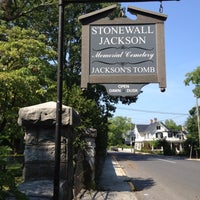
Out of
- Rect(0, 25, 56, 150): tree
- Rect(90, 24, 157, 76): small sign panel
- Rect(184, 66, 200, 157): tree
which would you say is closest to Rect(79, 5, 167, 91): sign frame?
Rect(90, 24, 157, 76): small sign panel

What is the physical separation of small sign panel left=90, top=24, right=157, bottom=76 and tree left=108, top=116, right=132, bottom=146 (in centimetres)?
12107

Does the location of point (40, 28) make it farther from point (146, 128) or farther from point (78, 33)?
point (146, 128)

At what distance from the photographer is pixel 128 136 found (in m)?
142

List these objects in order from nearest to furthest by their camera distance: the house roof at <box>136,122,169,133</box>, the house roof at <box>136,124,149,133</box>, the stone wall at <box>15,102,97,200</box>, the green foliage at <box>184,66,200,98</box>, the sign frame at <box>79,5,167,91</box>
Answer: the sign frame at <box>79,5,167,91</box> < the stone wall at <box>15,102,97,200</box> < the green foliage at <box>184,66,200,98</box> < the house roof at <box>136,122,169,133</box> < the house roof at <box>136,124,149,133</box>

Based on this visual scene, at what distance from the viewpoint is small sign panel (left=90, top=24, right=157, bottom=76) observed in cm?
444

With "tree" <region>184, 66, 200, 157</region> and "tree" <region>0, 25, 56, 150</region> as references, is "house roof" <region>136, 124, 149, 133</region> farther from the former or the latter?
"tree" <region>0, 25, 56, 150</region>

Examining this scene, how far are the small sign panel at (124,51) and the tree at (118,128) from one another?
121 meters

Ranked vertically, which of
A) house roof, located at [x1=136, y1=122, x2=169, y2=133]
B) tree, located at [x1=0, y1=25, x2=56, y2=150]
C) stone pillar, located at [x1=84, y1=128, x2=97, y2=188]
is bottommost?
stone pillar, located at [x1=84, y1=128, x2=97, y2=188]

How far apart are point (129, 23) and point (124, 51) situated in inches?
14.8

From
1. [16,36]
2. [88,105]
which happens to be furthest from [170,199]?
[16,36]

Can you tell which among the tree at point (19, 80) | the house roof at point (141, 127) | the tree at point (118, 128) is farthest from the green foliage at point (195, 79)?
the tree at point (118, 128)

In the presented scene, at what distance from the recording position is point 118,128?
133125mm

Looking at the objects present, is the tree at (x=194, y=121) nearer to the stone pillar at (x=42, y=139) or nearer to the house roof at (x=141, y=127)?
the stone pillar at (x=42, y=139)

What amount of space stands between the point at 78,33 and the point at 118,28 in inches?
1101
